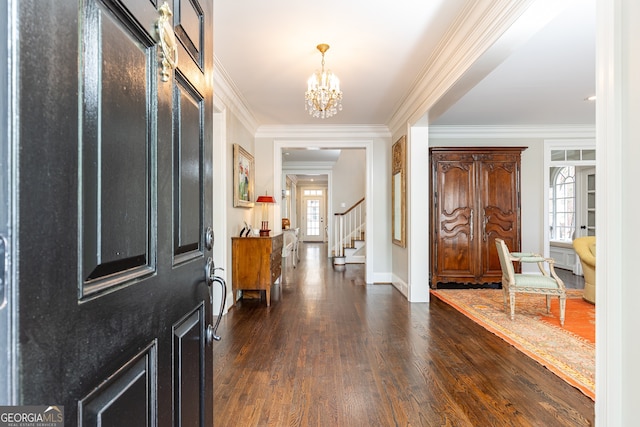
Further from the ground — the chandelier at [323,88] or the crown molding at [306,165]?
the crown molding at [306,165]

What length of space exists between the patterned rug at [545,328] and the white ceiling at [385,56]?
229 centimetres

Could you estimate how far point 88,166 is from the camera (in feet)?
1.75

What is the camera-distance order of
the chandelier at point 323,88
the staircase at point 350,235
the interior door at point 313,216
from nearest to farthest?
the chandelier at point 323,88
the staircase at point 350,235
the interior door at point 313,216

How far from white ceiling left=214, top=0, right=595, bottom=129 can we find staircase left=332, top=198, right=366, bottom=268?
3.86 meters

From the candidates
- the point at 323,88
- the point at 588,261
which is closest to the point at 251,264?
the point at 323,88

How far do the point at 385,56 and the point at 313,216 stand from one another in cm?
1148

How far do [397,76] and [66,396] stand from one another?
12.2 ft

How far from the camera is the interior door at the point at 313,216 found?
14320 millimetres

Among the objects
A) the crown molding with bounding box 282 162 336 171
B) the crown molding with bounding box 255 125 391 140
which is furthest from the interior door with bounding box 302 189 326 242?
the crown molding with bounding box 255 125 391 140

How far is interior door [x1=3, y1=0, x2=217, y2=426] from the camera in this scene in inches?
16.2

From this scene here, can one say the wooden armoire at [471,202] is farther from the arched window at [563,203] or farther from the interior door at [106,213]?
the interior door at [106,213]

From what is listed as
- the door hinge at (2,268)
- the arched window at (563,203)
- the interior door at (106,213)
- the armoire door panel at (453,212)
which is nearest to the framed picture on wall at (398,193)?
the armoire door panel at (453,212)

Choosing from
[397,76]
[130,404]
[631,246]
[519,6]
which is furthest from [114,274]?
[397,76]

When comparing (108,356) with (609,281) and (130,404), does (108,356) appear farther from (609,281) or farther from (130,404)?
(609,281)
